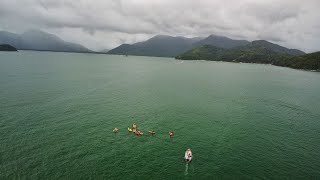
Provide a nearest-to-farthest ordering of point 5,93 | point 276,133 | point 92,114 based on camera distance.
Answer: point 276,133 → point 92,114 → point 5,93

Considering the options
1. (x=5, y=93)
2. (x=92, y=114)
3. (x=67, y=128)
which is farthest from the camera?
(x=5, y=93)

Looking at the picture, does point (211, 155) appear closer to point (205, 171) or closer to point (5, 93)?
point (205, 171)

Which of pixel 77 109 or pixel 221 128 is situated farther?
pixel 77 109

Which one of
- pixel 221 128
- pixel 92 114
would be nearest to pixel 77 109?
pixel 92 114

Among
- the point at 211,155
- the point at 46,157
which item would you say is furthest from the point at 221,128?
the point at 46,157

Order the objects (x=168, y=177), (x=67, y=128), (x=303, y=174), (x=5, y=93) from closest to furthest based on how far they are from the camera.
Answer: (x=168, y=177) → (x=303, y=174) → (x=67, y=128) → (x=5, y=93)

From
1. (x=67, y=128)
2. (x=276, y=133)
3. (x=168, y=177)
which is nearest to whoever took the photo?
(x=168, y=177)

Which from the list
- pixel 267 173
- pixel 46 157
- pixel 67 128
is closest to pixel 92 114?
pixel 67 128

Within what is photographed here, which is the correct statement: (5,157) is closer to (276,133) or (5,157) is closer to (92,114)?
(92,114)

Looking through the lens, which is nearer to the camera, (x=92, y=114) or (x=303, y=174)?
(x=303, y=174)
